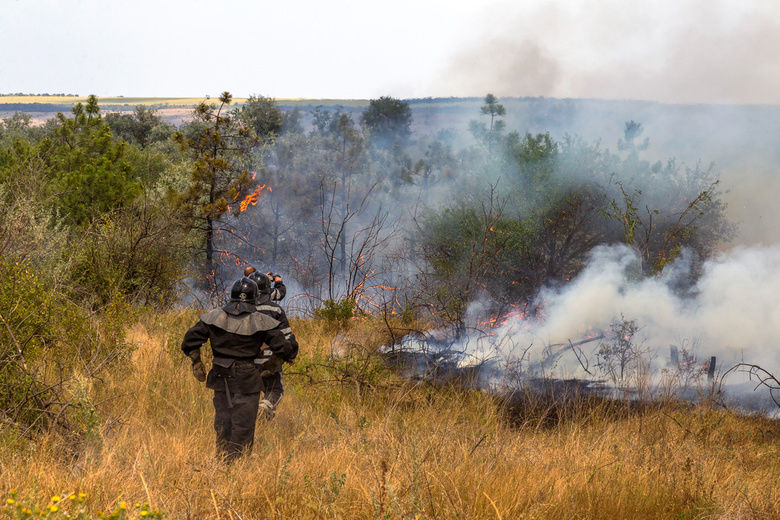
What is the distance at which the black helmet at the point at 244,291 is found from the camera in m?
4.63

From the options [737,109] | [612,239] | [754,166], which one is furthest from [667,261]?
[737,109]

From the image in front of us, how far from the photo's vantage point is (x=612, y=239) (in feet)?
58.7

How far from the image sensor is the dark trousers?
14.9 ft

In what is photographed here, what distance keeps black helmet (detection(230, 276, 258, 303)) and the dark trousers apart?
0.79m

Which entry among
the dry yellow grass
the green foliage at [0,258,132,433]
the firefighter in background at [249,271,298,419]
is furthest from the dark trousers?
the green foliage at [0,258,132,433]

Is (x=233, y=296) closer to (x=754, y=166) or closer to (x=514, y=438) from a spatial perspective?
(x=514, y=438)

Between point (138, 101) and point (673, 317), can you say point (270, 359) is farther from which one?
point (138, 101)

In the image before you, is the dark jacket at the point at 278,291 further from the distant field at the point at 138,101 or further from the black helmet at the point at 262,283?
the distant field at the point at 138,101

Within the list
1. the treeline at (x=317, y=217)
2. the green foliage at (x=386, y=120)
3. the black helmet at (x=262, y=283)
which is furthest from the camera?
the green foliage at (x=386, y=120)

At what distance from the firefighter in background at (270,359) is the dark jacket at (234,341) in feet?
0.44

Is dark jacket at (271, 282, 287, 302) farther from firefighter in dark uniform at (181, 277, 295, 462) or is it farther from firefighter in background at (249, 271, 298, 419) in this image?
firefighter in dark uniform at (181, 277, 295, 462)

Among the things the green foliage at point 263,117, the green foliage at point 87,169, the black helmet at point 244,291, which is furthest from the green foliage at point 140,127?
the black helmet at point 244,291

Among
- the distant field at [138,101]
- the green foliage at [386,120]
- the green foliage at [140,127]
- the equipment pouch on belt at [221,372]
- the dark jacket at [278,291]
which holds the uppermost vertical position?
the distant field at [138,101]

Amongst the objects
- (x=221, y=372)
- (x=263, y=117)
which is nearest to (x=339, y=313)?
(x=221, y=372)
